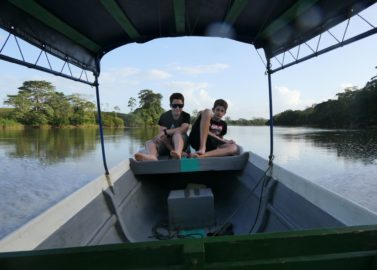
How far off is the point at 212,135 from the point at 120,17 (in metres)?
2.11

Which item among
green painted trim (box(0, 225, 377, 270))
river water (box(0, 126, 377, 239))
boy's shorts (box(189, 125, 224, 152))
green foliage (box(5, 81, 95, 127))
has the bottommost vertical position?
river water (box(0, 126, 377, 239))

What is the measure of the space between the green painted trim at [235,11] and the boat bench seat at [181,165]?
164 cm

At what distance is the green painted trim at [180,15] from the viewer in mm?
2713

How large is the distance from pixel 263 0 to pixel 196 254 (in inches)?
93.4

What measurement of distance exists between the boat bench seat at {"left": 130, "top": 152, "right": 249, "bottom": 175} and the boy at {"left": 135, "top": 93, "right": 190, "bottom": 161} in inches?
12.3

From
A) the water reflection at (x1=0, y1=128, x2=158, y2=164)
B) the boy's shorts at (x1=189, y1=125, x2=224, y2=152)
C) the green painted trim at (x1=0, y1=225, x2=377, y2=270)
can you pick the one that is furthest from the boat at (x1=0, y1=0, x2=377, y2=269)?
the water reflection at (x1=0, y1=128, x2=158, y2=164)

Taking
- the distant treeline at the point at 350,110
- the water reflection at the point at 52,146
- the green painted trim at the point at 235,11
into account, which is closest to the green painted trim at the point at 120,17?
the green painted trim at the point at 235,11

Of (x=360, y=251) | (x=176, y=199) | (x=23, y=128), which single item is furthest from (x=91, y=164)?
(x=23, y=128)

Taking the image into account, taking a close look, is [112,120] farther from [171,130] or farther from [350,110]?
[171,130]

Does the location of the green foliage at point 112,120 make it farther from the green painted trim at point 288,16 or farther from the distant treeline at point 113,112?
the green painted trim at point 288,16

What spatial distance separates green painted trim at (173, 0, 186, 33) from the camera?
8.90 ft

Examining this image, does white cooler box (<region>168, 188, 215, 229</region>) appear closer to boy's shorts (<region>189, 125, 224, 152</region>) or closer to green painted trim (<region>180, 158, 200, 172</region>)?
green painted trim (<region>180, 158, 200, 172</region>)

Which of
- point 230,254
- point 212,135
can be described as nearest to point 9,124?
point 212,135

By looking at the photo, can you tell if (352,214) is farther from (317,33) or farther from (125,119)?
(125,119)
